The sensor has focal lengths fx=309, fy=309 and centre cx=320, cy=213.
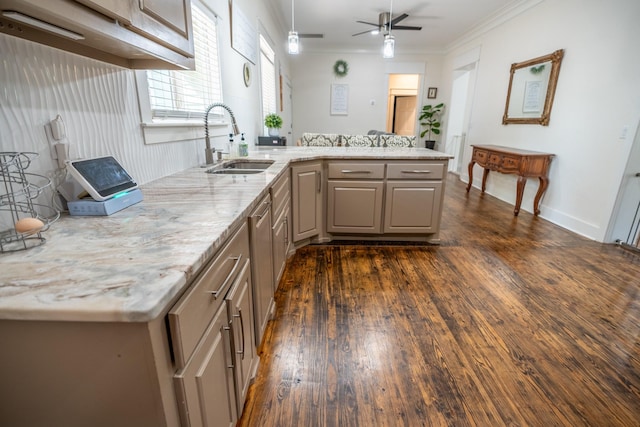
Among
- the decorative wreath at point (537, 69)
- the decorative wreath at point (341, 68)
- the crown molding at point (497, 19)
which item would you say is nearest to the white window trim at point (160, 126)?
the decorative wreath at point (537, 69)

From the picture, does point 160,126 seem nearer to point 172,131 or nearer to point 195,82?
point 172,131

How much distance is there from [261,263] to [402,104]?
30.4 feet

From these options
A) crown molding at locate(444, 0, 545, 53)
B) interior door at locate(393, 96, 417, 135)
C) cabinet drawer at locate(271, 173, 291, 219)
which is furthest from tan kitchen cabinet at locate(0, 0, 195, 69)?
interior door at locate(393, 96, 417, 135)

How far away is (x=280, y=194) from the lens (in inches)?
80.2

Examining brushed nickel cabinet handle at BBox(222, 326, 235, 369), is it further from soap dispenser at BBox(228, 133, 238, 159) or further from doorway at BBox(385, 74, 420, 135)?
doorway at BBox(385, 74, 420, 135)

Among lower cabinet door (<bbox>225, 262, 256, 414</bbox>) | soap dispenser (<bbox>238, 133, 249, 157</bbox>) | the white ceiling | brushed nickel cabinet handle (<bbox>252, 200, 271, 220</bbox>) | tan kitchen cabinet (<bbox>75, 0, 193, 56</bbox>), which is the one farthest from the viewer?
the white ceiling

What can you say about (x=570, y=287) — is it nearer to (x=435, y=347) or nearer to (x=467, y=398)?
(x=435, y=347)

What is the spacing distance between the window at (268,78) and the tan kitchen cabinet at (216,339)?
329 cm

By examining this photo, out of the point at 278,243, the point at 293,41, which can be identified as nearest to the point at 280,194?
the point at 278,243

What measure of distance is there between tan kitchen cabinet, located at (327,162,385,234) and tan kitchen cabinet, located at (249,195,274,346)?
1.25 meters

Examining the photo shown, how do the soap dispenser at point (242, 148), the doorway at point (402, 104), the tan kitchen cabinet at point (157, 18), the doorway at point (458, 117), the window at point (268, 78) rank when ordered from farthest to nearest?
the doorway at point (402, 104)
the doorway at point (458, 117)
the window at point (268, 78)
the soap dispenser at point (242, 148)
the tan kitchen cabinet at point (157, 18)

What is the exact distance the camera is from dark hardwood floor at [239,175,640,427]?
51.5 inches

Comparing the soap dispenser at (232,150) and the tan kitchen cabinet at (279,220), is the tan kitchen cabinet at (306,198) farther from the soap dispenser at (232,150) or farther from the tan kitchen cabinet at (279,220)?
the soap dispenser at (232,150)

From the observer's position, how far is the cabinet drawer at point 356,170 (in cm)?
279
